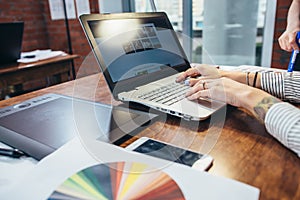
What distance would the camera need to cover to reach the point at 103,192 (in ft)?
1.29

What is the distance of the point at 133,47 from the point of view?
2.72 feet

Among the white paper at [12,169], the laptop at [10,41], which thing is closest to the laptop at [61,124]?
the white paper at [12,169]

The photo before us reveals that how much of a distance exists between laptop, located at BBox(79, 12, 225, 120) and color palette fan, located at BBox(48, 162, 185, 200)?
242 mm

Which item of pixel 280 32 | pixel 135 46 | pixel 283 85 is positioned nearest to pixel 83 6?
pixel 280 32

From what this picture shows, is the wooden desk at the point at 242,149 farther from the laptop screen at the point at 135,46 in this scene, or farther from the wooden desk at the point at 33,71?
the wooden desk at the point at 33,71

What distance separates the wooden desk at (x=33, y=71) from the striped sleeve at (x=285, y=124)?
1.68m

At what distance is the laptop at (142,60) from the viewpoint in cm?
70

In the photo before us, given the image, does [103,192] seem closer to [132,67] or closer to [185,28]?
[132,67]

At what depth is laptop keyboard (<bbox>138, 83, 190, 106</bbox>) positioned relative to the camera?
0.71m

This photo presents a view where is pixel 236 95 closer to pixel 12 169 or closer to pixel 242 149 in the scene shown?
pixel 242 149

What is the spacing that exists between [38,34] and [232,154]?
136 inches

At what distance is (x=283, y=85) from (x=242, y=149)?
34cm

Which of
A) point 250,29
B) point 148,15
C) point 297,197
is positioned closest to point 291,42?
point 148,15

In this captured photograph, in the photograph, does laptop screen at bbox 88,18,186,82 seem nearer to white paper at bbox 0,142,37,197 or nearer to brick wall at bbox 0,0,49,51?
white paper at bbox 0,142,37,197
